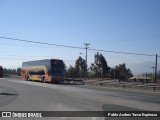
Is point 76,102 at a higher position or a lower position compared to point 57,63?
lower

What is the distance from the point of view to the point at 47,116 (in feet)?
44.2

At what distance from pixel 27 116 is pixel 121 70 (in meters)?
104

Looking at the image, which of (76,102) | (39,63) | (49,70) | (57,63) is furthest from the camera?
(39,63)

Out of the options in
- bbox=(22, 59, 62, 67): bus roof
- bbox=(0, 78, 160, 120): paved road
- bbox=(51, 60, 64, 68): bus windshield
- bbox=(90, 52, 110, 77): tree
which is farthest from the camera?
bbox=(90, 52, 110, 77): tree

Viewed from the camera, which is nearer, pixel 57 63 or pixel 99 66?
pixel 57 63

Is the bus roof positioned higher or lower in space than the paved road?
higher

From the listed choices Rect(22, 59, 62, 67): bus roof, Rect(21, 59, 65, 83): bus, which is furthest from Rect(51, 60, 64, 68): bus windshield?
Rect(22, 59, 62, 67): bus roof

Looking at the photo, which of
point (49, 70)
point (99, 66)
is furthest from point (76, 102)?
point (99, 66)

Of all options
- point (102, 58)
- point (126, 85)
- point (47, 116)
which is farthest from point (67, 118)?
point (102, 58)

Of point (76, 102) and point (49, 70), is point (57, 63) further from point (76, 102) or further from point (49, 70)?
point (76, 102)

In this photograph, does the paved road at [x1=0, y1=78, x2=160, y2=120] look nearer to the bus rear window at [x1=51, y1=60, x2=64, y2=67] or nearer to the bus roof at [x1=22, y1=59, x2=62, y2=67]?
the bus rear window at [x1=51, y1=60, x2=64, y2=67]

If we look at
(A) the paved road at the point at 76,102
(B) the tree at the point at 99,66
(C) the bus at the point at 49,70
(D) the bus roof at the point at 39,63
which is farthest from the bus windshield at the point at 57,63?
(B) the tree at the point at 99,66

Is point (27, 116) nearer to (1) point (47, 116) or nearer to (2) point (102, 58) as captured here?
(1) point (47, 116)

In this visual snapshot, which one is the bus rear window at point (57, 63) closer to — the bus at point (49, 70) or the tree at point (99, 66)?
the bus at point (49, 70)
